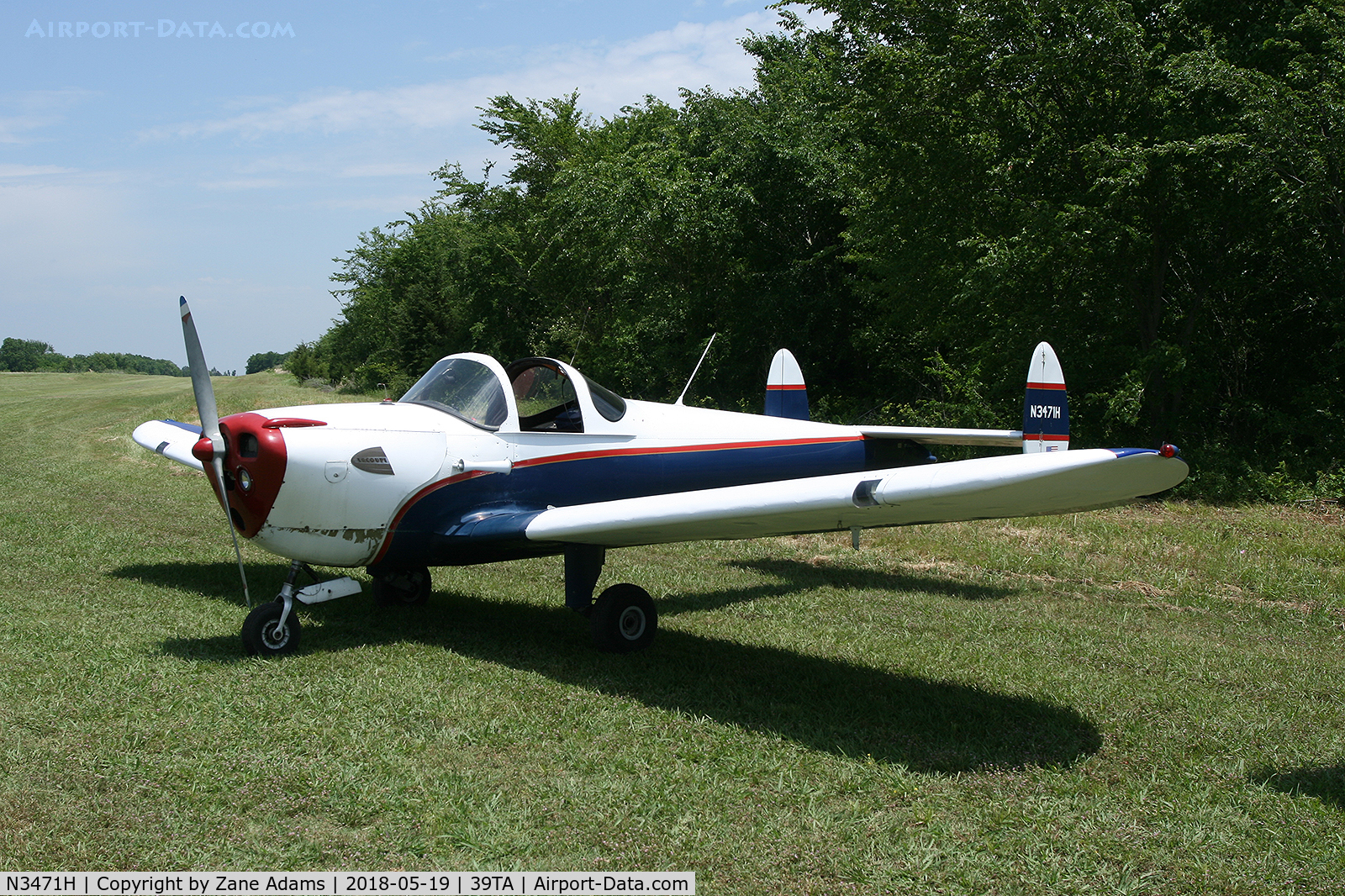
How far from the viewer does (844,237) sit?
21078 mm

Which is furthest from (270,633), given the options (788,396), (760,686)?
(788,396)

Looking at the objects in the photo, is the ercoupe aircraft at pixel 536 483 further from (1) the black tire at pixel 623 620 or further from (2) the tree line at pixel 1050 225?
(2) the tree line at pixel 1050 225

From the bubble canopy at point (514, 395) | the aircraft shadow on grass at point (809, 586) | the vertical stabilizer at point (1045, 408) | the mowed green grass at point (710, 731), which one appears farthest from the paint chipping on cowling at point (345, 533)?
the vertical stabilizer at point (1045, 408)

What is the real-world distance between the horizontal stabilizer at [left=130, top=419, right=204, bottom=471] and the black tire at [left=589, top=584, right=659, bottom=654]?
4492 millimetres

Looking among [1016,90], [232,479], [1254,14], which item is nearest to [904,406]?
[1016,90]

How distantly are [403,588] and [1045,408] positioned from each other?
5.35 meters

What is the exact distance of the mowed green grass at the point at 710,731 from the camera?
3307 mm

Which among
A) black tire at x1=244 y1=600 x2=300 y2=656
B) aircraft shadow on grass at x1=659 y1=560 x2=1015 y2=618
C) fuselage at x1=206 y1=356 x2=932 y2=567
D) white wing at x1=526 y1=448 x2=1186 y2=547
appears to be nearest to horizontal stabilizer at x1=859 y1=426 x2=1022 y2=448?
fuselage at x1=206 y1=356 x2=932 y2=567

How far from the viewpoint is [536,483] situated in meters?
6.37

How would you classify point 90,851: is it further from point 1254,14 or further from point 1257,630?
point 1254,14

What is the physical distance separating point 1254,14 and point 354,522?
15.4m

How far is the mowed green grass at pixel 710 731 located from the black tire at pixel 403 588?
209mm

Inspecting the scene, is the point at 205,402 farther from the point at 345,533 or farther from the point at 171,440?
the point at 171,440

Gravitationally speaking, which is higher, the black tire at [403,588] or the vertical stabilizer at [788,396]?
the vertical stabilizer at [788,396]
